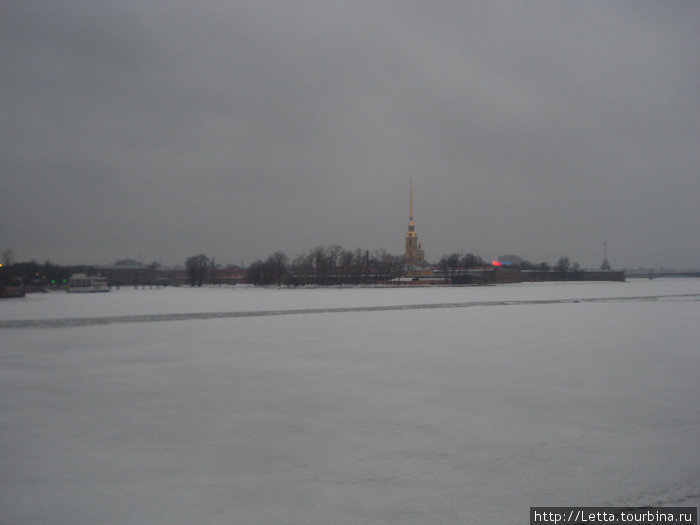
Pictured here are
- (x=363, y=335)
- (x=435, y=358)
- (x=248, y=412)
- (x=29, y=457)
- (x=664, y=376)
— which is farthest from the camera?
(x=363, y=335)

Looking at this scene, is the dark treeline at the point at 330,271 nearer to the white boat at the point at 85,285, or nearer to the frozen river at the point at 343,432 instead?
the white boat at the point at 85,285

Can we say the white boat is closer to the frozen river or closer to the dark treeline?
the dark treeline

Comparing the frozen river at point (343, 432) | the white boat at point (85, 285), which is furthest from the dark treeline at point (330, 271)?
the frozen river at point (343, 432)

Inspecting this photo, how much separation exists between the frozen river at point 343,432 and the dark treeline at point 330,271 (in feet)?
347

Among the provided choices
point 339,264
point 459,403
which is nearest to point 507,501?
point 459,403

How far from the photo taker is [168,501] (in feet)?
18.2

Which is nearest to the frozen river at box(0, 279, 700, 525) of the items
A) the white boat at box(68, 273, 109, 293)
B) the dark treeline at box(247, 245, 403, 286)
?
the white boat at box(68, 273, 109, 293)

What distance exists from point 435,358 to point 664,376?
5328 mm

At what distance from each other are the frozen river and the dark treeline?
106m

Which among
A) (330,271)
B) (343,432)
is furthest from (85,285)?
(343,432)

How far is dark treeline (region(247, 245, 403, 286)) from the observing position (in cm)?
12381

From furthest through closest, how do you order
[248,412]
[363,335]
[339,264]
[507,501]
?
[339,264]
[363,335]
[248,412]
[507,501]

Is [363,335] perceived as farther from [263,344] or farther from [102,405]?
[102,405]

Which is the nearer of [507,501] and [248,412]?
[507,501]
